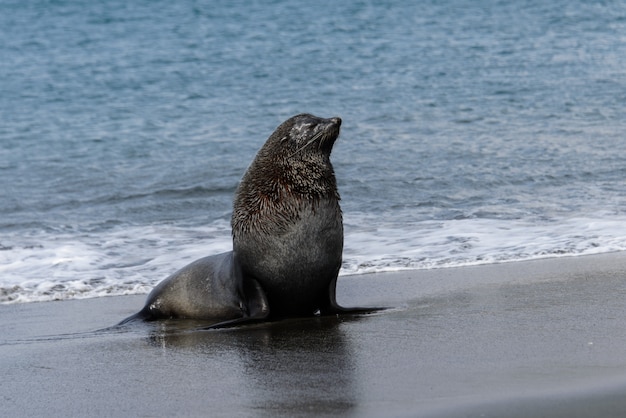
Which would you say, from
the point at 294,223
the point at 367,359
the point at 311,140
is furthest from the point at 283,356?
the point at 311,140

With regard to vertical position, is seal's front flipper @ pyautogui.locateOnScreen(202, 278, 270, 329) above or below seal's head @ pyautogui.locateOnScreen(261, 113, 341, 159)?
below

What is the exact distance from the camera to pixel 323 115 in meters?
19.1

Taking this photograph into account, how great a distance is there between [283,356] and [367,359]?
1.55 ft

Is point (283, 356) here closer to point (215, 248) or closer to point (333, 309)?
point (333, 309)

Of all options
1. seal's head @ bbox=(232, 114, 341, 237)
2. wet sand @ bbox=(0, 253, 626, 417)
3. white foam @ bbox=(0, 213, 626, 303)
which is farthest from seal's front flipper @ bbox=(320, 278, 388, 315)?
white foam @ bbox=(0, 213, 626, 303)

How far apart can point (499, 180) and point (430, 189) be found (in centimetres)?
91

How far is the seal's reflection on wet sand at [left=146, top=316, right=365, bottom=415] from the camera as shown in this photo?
4.48 meters

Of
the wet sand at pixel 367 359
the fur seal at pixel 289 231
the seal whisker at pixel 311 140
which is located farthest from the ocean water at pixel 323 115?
the seal whisker at pixel 311 140

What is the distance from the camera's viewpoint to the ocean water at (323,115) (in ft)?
32.6

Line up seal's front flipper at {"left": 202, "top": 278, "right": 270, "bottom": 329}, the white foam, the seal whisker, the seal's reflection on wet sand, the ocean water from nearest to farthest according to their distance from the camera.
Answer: the seal's reflection on wet sand
seal's front flipper at {"left": 202, "top": 278, "right": 270, "bottom": 329}
the seal whisker
the white foam
the ocean water

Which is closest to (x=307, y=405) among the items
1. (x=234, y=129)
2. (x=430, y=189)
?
(x=430, y=189)

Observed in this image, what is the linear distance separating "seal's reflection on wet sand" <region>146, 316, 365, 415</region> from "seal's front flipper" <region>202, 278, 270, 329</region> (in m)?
0.06

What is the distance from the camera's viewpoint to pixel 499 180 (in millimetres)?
12875

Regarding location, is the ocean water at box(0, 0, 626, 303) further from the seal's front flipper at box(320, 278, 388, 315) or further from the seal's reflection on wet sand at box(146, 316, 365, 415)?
the seal's reflection on wet sand at box(146, 316, 365, 415)
